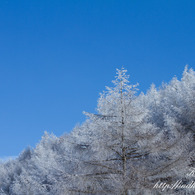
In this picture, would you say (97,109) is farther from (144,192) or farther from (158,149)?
(144,192)

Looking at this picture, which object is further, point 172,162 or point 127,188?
point 172,162

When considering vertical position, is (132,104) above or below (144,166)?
above

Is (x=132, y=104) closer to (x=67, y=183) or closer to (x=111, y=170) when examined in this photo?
(x=111, y=170)

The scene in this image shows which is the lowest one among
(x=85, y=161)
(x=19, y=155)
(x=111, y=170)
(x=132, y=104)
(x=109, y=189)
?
(x=109, y=189)

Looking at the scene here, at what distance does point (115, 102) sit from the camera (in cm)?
958

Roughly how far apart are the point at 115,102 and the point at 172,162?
294cm

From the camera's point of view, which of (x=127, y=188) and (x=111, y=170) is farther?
(x=111, y=170)

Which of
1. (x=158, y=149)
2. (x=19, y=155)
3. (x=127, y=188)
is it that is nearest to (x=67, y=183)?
(x=127, y=188)

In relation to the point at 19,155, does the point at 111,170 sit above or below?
below

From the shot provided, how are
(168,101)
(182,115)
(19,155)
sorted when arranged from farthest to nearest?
(19,155), (168,101), (182,115)

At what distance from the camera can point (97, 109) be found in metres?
10.1

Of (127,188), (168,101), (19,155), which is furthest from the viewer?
(19,155)

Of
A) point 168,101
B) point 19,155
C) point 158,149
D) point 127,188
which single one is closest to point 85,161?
point 127,188

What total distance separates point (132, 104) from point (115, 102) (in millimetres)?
644
